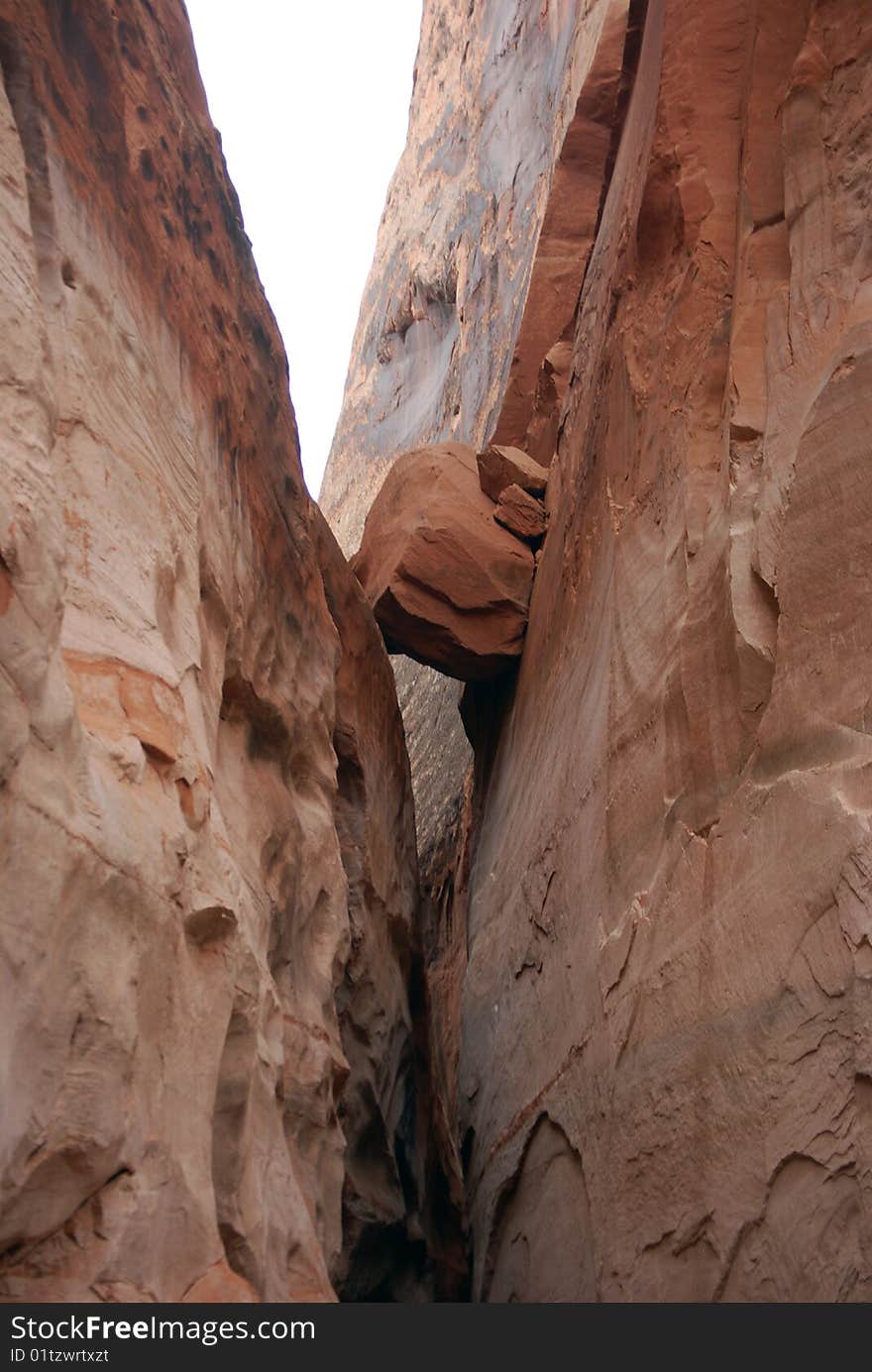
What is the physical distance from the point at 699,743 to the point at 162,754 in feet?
7.54

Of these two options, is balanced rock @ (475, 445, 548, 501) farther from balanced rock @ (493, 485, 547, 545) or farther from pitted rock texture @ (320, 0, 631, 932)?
pitted rock texture @ (320, 0, 631, 932)

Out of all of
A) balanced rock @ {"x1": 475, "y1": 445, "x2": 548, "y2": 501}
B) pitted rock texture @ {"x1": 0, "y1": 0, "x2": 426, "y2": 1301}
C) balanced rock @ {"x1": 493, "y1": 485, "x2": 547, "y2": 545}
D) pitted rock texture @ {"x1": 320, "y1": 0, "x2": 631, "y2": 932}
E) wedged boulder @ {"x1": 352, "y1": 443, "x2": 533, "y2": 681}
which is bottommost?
pitted rock texture @ {"x1": 0, "y1": 0, "x2": 426, "y2": 1301}

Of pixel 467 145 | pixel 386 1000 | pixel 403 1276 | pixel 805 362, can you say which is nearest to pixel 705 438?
pixel 805 362

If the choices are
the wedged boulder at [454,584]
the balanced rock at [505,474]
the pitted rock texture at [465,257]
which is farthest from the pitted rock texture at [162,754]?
the pitted rock texture at [465,257]

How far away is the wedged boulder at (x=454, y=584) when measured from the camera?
9914mm

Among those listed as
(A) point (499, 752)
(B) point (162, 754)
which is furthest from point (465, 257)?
(B) point (162, 754)

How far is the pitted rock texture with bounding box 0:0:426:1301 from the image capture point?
3.81m

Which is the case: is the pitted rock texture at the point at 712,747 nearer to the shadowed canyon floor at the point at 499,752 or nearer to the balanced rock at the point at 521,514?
the shadowed canyon floor at the point at 499,752

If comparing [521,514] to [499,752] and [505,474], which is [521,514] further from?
[499,752]

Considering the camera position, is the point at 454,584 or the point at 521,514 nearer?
the point at 454,584

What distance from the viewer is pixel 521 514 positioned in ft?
33.2

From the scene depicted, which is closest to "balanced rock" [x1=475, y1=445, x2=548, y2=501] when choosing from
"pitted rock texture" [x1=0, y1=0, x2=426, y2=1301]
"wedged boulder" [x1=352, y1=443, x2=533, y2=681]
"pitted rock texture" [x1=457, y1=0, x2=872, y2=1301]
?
"wedged boulder" [x1=352, y1=443, x2=533, y2=681]

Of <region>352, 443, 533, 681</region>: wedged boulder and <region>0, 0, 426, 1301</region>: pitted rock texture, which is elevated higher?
<region>352, 443, 533, 681</region>: wedged boulder

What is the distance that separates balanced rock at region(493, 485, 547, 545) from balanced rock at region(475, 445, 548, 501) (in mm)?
83
